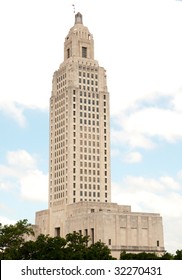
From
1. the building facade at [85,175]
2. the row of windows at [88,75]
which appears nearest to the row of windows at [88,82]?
the building facade at [85,175]

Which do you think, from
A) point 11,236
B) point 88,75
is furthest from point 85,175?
point 11,236

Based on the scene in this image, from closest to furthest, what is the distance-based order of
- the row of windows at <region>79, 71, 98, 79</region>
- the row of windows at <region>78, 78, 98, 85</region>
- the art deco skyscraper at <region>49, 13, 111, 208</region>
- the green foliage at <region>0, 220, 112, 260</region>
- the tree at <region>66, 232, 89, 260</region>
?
the tree at <region>66, 232, 89, 260</region> < the green foliage at <region>0, 220, 112, 260</region> < the art deco skyscraper at <region>49, 13, 111, 208</region> < the row of windows at <region>78, 78, 98, 85</region> < the row of windows at <region>79, 71, 98, 79</region>

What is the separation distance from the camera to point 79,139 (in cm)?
18775

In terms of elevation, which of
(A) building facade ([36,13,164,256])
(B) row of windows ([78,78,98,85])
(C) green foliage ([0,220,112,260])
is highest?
(B) row of windows ([78,78,98,85])

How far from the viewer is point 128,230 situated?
16425cm

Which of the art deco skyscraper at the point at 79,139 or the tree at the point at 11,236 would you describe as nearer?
the tree at the point at 11,236

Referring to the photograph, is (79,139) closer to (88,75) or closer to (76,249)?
(88,75)

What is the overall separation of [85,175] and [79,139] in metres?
14.1

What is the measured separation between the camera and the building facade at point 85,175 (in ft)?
537

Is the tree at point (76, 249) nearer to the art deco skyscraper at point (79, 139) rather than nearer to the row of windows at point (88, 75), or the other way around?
the art deco skyscraper at point (79, 139)

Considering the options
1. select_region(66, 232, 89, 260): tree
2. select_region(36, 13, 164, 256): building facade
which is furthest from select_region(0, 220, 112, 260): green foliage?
select_region(36, 13, 164, 256): building facade

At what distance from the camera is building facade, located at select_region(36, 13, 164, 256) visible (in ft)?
537

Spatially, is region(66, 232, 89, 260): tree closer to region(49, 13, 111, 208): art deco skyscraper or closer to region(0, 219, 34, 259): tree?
region(0, 219, 34, 259): tree
